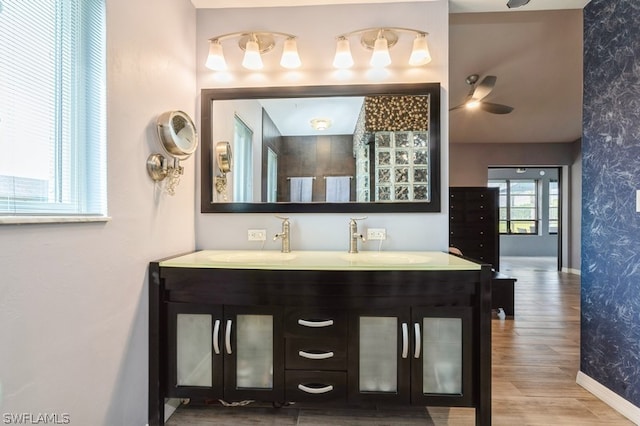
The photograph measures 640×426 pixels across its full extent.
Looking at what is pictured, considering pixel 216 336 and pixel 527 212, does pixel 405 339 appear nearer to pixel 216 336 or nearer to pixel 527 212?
pixel 216 336

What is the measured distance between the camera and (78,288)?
1189 mm

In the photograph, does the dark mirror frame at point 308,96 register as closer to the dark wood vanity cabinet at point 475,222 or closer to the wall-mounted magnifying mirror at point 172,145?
the wall-mounted magnifying mirror at point 172,145

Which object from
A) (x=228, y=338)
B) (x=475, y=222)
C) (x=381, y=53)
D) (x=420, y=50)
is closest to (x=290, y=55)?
(x=381, y=53)

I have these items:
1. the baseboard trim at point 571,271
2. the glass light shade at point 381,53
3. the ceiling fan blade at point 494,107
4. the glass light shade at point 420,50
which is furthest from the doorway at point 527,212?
the glass light shade at point 381,53

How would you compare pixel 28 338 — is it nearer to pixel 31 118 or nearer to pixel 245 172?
pixel 31 118

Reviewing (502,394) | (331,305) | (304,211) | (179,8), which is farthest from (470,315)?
(179,8)

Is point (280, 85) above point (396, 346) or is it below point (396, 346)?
above

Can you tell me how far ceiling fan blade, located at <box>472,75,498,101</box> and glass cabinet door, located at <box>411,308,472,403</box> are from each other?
9.09 ft

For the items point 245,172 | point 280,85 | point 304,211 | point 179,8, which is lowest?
point 304,211

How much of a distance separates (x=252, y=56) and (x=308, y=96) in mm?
433

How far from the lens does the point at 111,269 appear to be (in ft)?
4.44

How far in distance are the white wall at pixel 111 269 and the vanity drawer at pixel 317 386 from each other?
77 cm

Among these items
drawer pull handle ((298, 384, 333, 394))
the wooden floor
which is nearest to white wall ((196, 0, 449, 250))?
drawer pull handle ((298, 384, 333, 394))

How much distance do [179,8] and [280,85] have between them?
0.75 m
